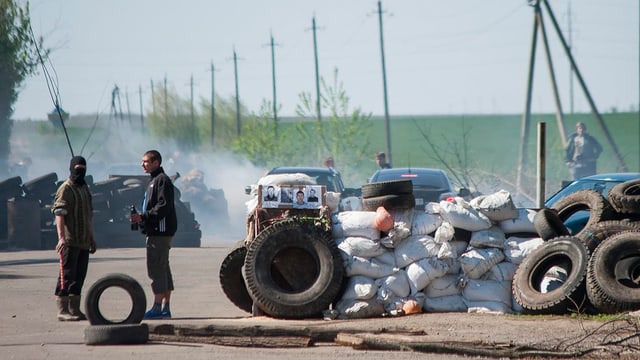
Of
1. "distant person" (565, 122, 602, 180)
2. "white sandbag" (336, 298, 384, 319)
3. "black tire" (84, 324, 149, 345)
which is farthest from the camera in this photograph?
"distant person" (565, 122, 602, 180)

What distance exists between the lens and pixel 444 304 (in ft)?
46.5

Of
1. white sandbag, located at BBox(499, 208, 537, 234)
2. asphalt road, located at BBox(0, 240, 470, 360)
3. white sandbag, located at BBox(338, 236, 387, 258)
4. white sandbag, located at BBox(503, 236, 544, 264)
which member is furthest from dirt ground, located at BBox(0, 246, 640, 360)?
white sandbag, located at BBox(499, 208, 537, 234)

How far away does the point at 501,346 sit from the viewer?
1115 cm

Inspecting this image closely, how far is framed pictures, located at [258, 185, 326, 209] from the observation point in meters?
15.1

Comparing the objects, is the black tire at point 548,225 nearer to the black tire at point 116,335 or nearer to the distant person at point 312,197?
the distant person at point 312,197

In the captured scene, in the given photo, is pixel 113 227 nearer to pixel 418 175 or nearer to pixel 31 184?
pixel 31 184

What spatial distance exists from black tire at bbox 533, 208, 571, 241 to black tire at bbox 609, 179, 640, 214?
1.07m

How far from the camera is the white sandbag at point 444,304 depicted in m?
14.1

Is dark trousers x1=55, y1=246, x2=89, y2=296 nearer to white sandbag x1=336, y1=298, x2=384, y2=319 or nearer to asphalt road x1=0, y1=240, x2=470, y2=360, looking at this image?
asphalt road x1=0, y1=240, x2=470, y2=360

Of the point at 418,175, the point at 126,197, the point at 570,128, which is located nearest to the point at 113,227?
the point at 126,197

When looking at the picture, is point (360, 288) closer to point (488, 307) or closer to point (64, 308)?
point (488, 307)

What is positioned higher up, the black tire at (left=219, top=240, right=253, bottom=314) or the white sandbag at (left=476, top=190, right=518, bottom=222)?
the white sandbag at (left=476, top=190, right=518, bottom=222)

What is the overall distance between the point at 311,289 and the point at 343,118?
61148 mm

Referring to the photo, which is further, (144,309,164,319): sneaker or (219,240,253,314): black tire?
(219,240,253,314): black tire
